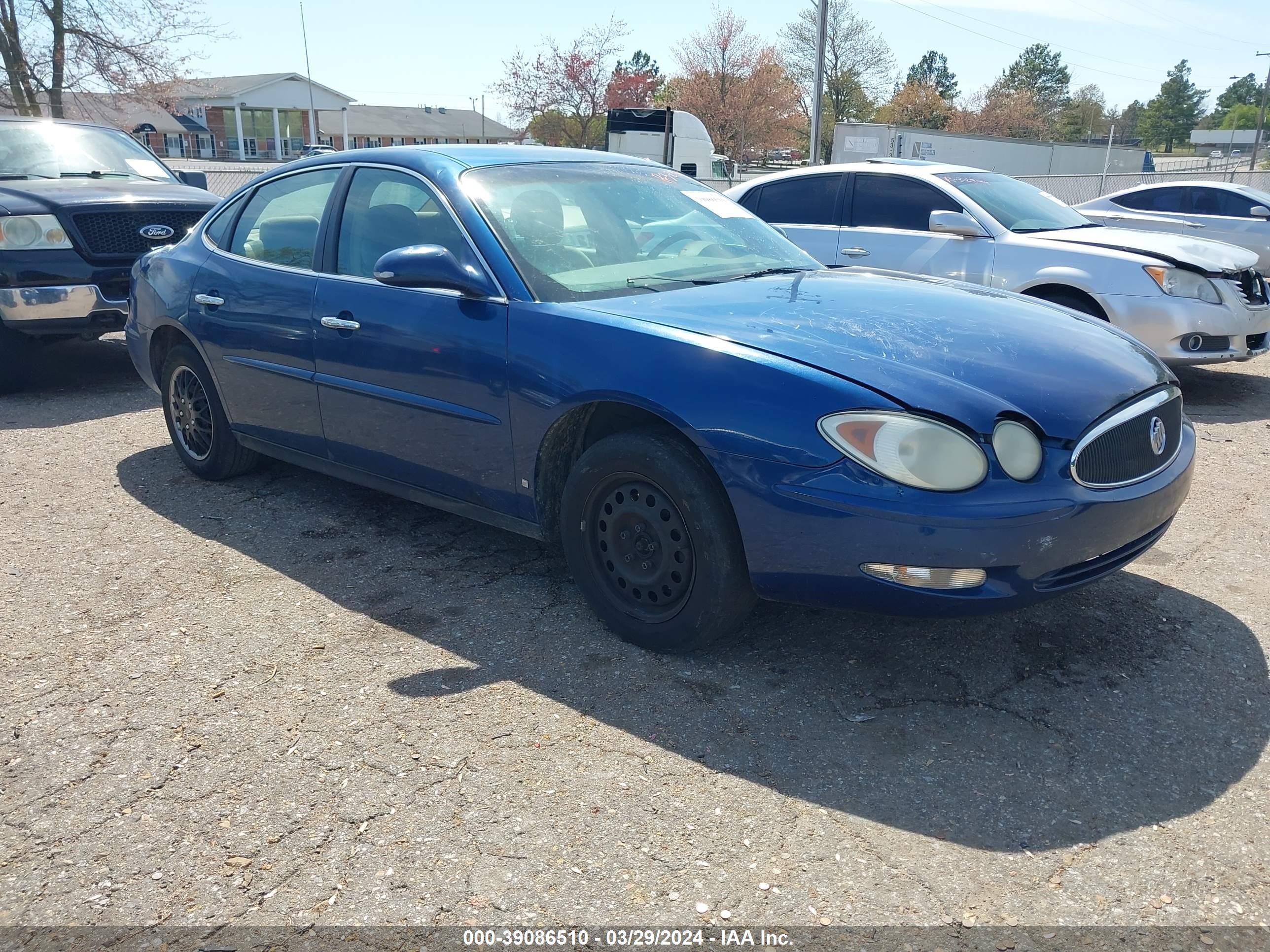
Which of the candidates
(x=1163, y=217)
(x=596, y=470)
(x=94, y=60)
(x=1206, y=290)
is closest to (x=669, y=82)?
(x=94, y=60)

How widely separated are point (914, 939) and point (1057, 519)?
122 cm

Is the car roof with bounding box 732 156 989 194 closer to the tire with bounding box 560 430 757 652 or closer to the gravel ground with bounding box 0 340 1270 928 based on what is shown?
the gravel ground with bounding box 0 340 1270 928

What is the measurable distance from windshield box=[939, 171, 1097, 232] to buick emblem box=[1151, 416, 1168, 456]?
453 cm

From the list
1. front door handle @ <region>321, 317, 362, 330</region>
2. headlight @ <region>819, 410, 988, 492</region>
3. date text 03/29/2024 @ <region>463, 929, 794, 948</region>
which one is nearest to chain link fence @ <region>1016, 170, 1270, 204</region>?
front door handle @ <region>321, 317, 362, 330</region>

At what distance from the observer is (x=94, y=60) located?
21859mm

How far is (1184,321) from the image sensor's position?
671 centimetres

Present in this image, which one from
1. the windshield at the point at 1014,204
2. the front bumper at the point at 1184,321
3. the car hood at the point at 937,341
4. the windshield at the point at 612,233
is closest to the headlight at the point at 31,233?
the windshield at the point at 612,233

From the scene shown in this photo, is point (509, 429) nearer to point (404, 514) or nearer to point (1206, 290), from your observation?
point (404, 514)

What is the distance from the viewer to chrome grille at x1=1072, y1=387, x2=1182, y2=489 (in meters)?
2.89

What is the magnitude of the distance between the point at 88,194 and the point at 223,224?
3.20 m

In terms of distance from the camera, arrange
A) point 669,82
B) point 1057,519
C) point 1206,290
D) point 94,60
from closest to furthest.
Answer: point 1057,519
point 1206,290
point 94,60
point 669,82

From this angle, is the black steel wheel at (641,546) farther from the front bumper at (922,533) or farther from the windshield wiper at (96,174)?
the windshield wiper at (96,174)

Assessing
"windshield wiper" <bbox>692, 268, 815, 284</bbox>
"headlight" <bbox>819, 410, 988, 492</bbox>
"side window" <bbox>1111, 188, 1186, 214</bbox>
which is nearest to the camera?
"headlight" <bbox>819, 410, 988, 492</bbox>

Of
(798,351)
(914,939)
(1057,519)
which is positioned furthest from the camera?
(798,351)
